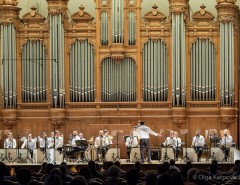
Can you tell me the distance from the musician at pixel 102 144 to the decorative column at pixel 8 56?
3642 millimetres

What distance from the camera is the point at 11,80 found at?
24500 millimetres

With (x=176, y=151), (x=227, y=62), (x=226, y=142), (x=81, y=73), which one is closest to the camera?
(x=176, y=151)

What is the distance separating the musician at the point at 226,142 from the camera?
857 inches

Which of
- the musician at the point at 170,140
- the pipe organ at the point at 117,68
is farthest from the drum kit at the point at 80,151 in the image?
the musician at the point at 170,140

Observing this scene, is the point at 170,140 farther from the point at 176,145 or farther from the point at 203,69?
the point at 203,69

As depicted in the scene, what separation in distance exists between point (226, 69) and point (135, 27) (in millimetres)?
3434

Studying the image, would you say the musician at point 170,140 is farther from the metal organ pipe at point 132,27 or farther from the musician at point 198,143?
the metal organ pipe at point 132,27

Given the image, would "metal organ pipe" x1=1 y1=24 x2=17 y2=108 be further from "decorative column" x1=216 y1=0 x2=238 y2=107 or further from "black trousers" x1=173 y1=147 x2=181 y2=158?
"decorative column" x1=216 y1=0 x2=238 y2=107

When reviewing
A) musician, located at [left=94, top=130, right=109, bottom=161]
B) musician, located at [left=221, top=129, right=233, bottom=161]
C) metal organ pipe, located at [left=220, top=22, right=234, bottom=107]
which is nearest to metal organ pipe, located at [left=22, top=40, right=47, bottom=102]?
musician, located at [left=94, top=130, right=109, bottom=161]

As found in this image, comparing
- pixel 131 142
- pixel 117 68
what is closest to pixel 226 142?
pixel 131 142

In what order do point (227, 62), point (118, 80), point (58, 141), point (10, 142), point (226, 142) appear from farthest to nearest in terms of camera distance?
point (118, 80)
point (227, 62)
point (10, 142)
point (58, 141)
point (226, 142)

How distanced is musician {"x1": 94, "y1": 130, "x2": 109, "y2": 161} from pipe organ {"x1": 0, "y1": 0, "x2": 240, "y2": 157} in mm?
1527

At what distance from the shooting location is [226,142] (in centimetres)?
2230

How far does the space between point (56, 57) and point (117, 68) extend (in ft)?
6.98
